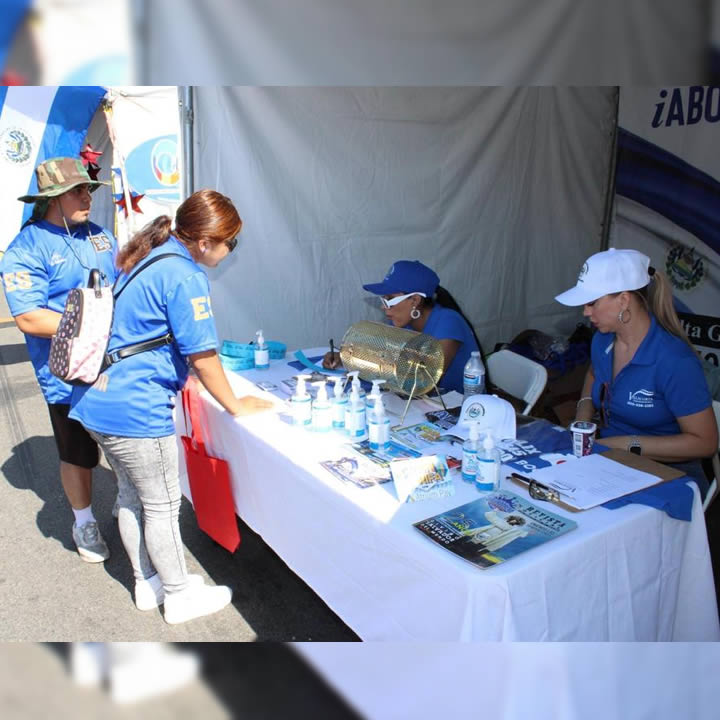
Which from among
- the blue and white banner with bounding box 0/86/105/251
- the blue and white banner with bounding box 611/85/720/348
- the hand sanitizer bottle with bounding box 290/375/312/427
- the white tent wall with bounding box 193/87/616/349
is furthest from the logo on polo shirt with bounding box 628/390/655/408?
the blue and white banner with bounding box 0/86/105/251

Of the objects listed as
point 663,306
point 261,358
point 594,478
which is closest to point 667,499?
point 594,478

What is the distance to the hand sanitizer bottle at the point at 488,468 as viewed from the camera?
5.39ft

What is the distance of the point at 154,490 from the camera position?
2074mm

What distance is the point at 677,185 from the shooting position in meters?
4.47

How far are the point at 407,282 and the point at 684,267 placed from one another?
111 inches

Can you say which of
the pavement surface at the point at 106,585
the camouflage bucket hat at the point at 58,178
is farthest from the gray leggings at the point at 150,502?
the camouflage bucket hat at the point at 58,178

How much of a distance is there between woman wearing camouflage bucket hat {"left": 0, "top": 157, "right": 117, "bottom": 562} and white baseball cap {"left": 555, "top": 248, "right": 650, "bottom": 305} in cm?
182

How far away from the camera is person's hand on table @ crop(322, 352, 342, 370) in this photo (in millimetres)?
2797

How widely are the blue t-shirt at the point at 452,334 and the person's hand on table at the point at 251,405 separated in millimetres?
776

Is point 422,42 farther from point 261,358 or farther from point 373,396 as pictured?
point 261,358

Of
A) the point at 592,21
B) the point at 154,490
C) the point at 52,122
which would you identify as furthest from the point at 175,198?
the point at 592,21

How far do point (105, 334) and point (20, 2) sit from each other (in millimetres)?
1461

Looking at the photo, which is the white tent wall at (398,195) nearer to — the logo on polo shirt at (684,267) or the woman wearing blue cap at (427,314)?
the logo on polo shirt at (684,267)

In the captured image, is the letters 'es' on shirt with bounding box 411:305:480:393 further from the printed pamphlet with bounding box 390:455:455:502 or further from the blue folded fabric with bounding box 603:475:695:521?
the blue folded fabric with bounding box 603:475:695:521
